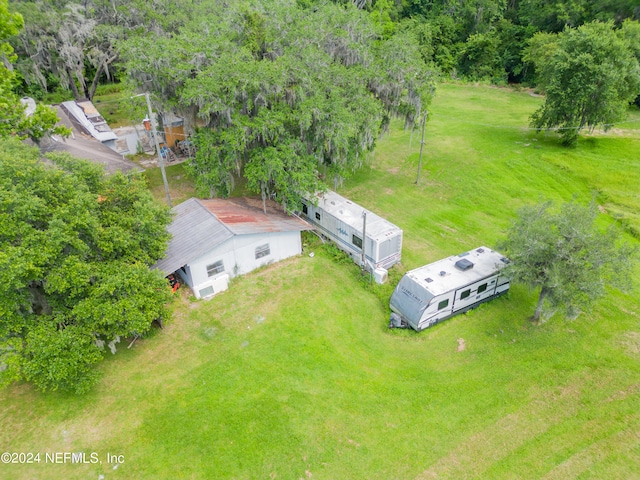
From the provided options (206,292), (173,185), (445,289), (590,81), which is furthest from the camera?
(590,81)

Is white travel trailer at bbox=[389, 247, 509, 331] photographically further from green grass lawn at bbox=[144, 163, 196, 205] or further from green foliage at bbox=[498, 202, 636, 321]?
green grass lawn at bbox=[144, 163, 196, 205]

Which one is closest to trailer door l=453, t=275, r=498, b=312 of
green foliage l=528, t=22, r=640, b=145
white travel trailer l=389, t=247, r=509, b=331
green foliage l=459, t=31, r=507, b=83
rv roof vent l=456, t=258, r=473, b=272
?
white travel trailer l=389, t=247, r=509, b=331

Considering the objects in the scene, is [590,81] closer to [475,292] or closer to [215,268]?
[475,292]

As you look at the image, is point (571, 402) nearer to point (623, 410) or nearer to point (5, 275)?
point (623, 410)

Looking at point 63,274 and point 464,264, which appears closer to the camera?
point 63,274

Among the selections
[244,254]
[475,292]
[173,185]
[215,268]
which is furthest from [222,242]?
[173,185]

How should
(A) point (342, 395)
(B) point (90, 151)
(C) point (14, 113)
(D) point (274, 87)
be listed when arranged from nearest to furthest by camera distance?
1. (A) point (342, 395)
2. (D) point (274, 87)
3. (C) point (14, 113)
4. (B) point (90, 151)
